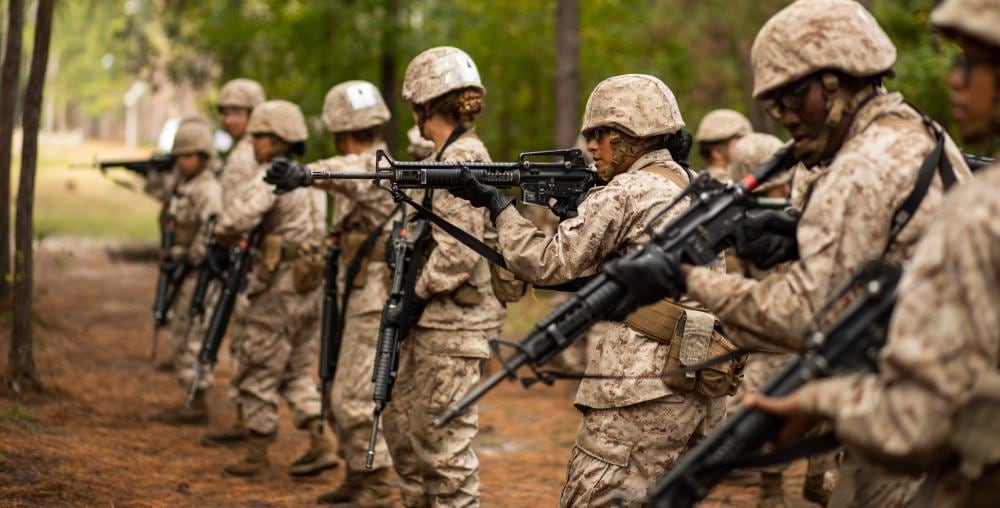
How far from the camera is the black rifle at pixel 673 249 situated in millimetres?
3809

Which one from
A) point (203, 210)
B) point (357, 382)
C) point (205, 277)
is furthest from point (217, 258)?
point (357, 382)

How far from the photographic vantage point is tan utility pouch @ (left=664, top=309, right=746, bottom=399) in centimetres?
470

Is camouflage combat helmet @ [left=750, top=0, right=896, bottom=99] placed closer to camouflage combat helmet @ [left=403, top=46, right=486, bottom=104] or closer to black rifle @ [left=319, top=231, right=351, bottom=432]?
camouflage combat helmet @ [left=403, top=46, right=486, bottom=104]

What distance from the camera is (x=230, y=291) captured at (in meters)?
8.79

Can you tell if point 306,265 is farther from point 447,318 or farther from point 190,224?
point 190,224

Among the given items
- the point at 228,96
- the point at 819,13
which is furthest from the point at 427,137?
the point at 228,96

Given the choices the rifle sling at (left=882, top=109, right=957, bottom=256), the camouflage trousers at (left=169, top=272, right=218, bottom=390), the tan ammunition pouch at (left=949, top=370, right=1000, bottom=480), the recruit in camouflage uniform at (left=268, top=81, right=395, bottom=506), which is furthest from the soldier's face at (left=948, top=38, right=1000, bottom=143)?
the camouflage trousers at (left=169, top=272, right=218, bottom=390)

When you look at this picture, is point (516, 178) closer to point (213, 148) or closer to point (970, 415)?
point (970, 415)

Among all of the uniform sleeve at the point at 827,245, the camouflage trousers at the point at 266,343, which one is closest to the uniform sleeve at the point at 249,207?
the camouflage trousers at the point at 266,343

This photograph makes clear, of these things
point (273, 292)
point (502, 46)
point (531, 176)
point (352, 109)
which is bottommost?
point (273, 292)

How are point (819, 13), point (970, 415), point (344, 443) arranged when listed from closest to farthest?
1. point (970, 415)
2. point (819, 13)
3. point (344, 443)

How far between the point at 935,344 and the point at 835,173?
0.86m

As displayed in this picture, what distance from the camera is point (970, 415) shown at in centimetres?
281

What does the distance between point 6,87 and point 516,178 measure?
23.4ft
